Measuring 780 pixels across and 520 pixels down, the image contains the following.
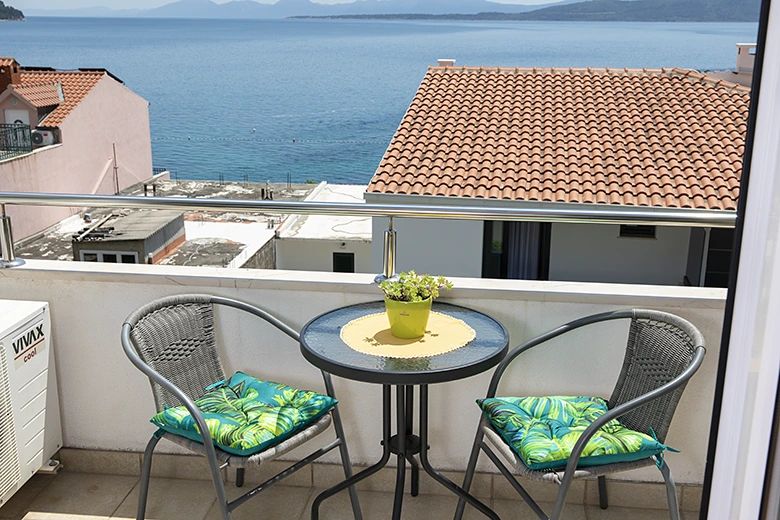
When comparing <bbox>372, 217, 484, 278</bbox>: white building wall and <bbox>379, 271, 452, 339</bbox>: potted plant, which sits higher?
<bbox>379, 271, 452, 339</bbox>: potted plant

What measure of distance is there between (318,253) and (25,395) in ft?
60.3

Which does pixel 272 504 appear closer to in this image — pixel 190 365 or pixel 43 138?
pixel 190 365

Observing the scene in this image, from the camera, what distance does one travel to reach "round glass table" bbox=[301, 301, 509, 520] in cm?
195

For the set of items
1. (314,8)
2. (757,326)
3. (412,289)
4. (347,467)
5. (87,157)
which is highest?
(314,8)

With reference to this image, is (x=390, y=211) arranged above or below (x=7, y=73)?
below

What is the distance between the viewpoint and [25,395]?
2.39 meters

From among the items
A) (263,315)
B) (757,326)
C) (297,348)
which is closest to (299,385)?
(297,348)

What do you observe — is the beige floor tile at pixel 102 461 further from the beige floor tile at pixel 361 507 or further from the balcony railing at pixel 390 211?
the balcony railing at pixel 390 211


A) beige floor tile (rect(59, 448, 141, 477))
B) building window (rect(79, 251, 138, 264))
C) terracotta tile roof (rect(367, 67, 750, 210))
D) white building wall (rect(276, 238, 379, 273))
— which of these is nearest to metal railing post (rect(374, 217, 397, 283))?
beige floor tile (rect(59, 448, 141, 477))

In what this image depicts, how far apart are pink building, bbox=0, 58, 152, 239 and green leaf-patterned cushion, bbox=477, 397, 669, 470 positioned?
27729mm

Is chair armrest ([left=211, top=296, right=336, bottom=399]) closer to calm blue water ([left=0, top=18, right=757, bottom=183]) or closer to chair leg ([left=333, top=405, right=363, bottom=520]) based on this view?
chair leg ([left=333, top=405, right=363, bottom=520])

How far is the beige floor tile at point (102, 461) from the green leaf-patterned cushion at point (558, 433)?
131 cm

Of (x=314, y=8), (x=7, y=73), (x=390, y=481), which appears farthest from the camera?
(x=314, y=8)

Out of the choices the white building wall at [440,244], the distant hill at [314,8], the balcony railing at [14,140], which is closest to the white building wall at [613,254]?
the white building wall at [440,244]
